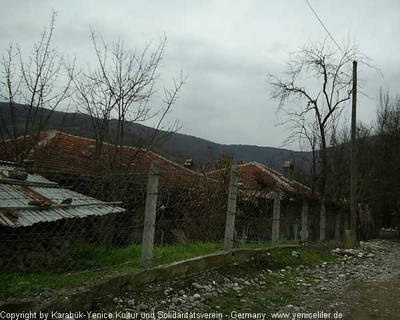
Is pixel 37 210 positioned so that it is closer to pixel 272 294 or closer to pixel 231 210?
pixel 231 210

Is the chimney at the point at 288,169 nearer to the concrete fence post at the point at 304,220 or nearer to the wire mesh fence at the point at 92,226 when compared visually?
the concrete fence post at the point at 304,220

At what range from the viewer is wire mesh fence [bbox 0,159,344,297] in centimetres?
514

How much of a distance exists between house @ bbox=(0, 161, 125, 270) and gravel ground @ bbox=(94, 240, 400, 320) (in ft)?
3.61

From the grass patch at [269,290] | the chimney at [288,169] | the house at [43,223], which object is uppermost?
the chimney at [288,169]

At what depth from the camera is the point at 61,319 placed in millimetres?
3758

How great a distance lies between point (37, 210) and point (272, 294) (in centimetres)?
354

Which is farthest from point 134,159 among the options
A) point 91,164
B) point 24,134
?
point 24,134


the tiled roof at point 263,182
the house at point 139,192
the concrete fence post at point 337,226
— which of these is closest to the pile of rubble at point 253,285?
the house at point 139,192

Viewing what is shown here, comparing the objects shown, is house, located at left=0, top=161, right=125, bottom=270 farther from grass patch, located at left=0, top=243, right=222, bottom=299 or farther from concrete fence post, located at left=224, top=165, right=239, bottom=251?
concrete fence post, located at left=224, top=165, right=239, bottom=251

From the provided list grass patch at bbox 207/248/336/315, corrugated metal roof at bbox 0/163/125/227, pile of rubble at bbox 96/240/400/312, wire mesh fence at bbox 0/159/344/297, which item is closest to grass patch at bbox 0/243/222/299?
wire mesh fence at bbox 0/159/344/297

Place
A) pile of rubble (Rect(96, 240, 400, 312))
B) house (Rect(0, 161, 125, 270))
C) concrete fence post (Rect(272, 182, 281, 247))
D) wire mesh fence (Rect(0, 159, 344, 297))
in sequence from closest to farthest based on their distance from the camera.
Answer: pile of rubble (Rect(96, 240, 400, 312)) < wire mesh fence (Rect(0, 159, 344, 297)) < house (Rect(0, 161, 125, 270)) < concrete fence post (Rect(272, 182, 281, 247))

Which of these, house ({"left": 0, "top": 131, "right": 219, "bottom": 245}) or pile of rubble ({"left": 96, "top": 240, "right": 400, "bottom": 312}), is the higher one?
house ({"left": 0, "top": 131, "right": 219, "bottom": 245})

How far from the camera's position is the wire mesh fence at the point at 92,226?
5.14 metres

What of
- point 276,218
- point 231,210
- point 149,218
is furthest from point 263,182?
point 149,218
